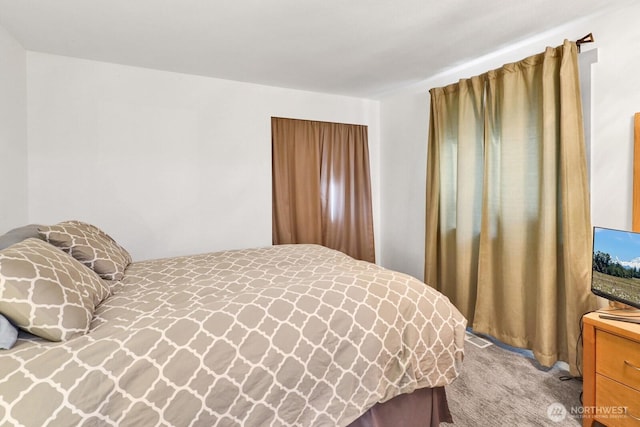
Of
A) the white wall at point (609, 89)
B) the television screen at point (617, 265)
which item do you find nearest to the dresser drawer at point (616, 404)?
the television screen at point (617, 265)

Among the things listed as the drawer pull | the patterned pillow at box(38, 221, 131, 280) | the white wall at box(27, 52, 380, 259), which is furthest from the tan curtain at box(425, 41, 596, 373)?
the patterned pillow at box(38, 221, 131, 280)

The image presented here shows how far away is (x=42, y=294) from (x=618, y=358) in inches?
99.4

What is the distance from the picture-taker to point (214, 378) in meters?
1.10

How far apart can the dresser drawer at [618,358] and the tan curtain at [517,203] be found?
1.60 ft

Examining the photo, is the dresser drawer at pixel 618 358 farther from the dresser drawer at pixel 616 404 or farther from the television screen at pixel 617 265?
the television screen at pixel 617 265

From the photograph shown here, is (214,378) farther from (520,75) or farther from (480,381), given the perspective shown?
(520,75)

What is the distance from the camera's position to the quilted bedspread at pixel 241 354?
A: 3.13ft

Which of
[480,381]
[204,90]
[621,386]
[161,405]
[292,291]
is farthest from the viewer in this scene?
[204,90]

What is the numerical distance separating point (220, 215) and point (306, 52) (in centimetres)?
176

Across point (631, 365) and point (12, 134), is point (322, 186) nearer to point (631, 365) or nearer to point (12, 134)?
point (12, 134)

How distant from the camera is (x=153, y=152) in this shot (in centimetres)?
296

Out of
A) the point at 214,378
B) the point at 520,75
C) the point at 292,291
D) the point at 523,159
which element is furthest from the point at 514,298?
the point at 214,378

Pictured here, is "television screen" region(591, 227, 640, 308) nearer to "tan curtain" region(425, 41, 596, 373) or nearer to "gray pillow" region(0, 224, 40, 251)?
"tan curtain" region(425, 41, 596, 373)

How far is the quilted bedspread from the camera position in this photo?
3.13ft
